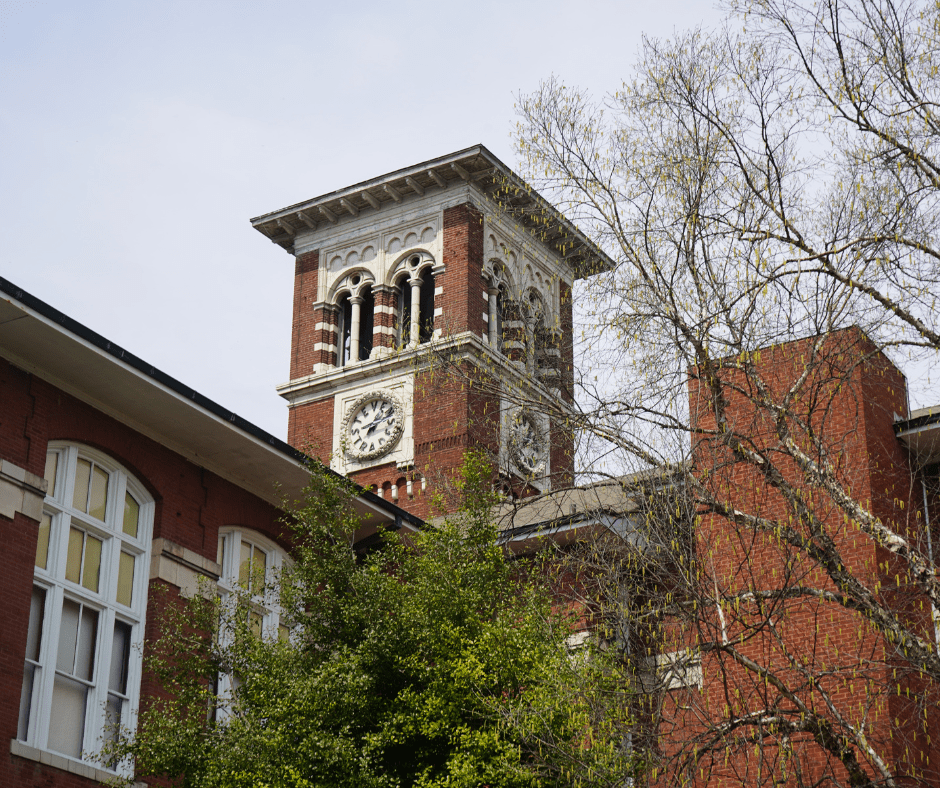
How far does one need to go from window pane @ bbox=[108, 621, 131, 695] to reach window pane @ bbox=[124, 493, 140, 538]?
58.2 inches

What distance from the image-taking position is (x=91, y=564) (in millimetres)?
19328

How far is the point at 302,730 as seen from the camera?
48.2ft

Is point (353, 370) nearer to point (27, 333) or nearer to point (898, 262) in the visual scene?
point (27, 333)

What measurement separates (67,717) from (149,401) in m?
4.76

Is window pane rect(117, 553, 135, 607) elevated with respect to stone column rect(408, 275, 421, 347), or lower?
lower

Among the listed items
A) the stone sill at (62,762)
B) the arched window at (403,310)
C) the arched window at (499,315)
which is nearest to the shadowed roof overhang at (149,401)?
the stone sill at (62,762)

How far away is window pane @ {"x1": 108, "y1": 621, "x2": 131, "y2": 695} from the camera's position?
19.2 m

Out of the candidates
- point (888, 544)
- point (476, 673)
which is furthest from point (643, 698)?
point (888, 544)

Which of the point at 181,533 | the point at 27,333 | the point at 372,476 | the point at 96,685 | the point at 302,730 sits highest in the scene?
the point at 372,476

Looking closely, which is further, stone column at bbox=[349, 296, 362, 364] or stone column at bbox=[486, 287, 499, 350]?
stone column at bbox=[349, 296, 362, 364]

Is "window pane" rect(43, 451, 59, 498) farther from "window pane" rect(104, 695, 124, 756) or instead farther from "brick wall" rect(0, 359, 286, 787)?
"window pane" rect(104, 695, 124, 756)

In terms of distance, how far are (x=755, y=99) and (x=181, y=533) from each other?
1124 centimetres

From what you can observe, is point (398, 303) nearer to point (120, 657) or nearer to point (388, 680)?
point (120, 657)

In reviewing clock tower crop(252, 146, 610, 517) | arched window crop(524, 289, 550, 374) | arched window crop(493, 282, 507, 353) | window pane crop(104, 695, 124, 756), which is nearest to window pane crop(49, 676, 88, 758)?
window pane crop(104, 695, 124, 756)
